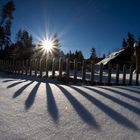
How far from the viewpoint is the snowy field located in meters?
1.46

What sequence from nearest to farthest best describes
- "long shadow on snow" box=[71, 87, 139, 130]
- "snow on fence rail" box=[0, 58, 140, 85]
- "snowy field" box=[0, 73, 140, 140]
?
"snowy field" box=[0, 73, 140, 140], "long shadow on snow" box=[71, 87, 139, 130], "snow on fence rail" box=[0, 58, 140, 85]

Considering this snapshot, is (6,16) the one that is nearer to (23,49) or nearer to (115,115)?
(23,49)

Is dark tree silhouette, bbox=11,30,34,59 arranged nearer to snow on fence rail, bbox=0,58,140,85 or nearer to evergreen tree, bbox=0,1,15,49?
evergreen tree, bbox=0,1,15,49

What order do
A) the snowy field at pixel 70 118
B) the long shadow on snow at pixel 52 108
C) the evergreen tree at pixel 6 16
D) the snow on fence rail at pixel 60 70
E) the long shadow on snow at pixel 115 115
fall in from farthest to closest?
the evergreen tree at pixel 6 16
the snow on fence rail at pixel 60 70
the long shadow on snow at pixel 52 108
the long shadow on snow at pixel 115 115
the snowy field at pixel 70 118

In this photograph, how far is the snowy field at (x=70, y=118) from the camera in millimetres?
1464

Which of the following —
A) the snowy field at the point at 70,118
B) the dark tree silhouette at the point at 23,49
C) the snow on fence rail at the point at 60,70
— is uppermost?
the dark tree silhouette at the point at 23,49

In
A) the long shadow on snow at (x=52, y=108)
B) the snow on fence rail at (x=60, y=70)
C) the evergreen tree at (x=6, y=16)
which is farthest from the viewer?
the evergreen tree at (x=6, y=16)

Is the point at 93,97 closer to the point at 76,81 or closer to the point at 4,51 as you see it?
the point at 76,81

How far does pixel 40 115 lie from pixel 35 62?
7.01 metres

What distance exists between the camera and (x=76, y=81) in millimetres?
6383

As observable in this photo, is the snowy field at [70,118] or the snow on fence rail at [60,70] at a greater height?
the snow on fence rail at [60,70]

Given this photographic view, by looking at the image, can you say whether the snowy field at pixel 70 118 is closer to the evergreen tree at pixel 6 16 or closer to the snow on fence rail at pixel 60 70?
the snow on fence rail at pixel 60 70

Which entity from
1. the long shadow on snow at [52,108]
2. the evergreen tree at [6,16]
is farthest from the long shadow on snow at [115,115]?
the evergreen tree at [6,16]

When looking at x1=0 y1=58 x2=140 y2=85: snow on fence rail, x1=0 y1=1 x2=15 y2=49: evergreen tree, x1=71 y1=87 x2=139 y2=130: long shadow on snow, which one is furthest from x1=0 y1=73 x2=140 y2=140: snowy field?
x1=0 y1=1 x2=15 y2=49: evergreen tree
